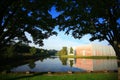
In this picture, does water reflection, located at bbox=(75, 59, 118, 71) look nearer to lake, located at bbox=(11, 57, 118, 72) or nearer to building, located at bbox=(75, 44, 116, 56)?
lake, located at bbox=(11, 57, 118, 72)

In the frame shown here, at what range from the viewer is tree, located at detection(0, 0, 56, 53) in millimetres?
13656

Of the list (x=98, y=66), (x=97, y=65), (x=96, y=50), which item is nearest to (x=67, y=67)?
(x=98, y=66)

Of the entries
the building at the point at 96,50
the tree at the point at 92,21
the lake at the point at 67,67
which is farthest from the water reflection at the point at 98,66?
the building at the point at 96,50

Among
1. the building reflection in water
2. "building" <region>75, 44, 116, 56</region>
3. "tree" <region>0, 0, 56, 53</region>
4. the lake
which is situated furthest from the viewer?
"building" <region>75, 44, 116, 56</region>

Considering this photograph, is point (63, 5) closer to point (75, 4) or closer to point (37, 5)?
point (75, 4)

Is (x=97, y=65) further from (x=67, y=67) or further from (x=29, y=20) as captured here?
(x=29, y=20)

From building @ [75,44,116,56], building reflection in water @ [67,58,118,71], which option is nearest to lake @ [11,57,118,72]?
building reflection in water @ [67,58,118,71]

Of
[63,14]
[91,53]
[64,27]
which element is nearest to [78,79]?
[64,27]

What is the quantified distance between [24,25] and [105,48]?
362 ft

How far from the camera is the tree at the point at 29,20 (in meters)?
13.7

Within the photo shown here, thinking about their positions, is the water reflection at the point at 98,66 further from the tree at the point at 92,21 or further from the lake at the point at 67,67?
the tree at the point at 92,21

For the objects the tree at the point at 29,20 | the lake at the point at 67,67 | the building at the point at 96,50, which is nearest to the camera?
the tree at the point at 29,20

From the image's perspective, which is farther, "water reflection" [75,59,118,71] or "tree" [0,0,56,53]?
"water reflection" [75,59,118,71]

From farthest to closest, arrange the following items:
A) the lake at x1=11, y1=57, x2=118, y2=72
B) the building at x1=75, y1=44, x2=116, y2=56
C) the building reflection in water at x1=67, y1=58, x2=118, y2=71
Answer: the building at x1=75, y1=44, x2=116, y2=56 < the building reflection in water at x1=67, y1=58, x2=118, y2=71 < the lake at x1=11, y1=57, x2=118, y2=72
